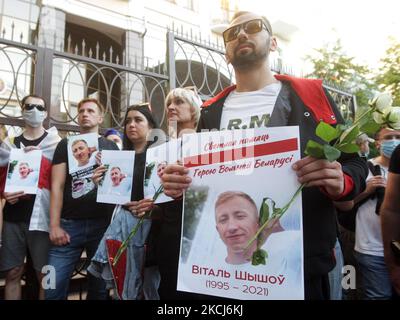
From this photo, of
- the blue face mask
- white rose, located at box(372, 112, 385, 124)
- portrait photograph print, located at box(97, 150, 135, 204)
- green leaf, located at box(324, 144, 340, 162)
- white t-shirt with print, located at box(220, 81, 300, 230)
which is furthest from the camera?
the blue face mask

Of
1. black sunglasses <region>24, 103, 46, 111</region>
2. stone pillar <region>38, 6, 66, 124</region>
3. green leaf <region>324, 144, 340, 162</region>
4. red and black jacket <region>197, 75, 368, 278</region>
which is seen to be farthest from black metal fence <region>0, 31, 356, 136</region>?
green leaf <region>324, 144, 340, 162</region>

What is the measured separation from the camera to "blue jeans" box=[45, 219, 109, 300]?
2.45m

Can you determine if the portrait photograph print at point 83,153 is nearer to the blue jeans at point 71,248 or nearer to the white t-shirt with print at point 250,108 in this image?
the blue jeans at point 71,248

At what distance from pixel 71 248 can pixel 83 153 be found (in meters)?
0.72

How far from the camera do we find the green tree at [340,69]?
32.3 ft

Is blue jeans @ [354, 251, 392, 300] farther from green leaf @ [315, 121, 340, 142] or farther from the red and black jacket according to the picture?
green leaf @ [315, 121, 340, 142]

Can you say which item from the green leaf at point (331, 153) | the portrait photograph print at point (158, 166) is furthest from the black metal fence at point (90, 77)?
the green leaf at point (331, 153)

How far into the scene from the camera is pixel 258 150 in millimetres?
1166

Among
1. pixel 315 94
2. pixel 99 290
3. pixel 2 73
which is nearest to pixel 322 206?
pixel 315 94

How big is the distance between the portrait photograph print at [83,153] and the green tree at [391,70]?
7914 millimetres

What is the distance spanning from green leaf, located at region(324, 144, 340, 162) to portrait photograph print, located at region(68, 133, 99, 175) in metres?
1.82

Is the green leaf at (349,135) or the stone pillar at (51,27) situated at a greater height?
the stone pillar at (51,27)
